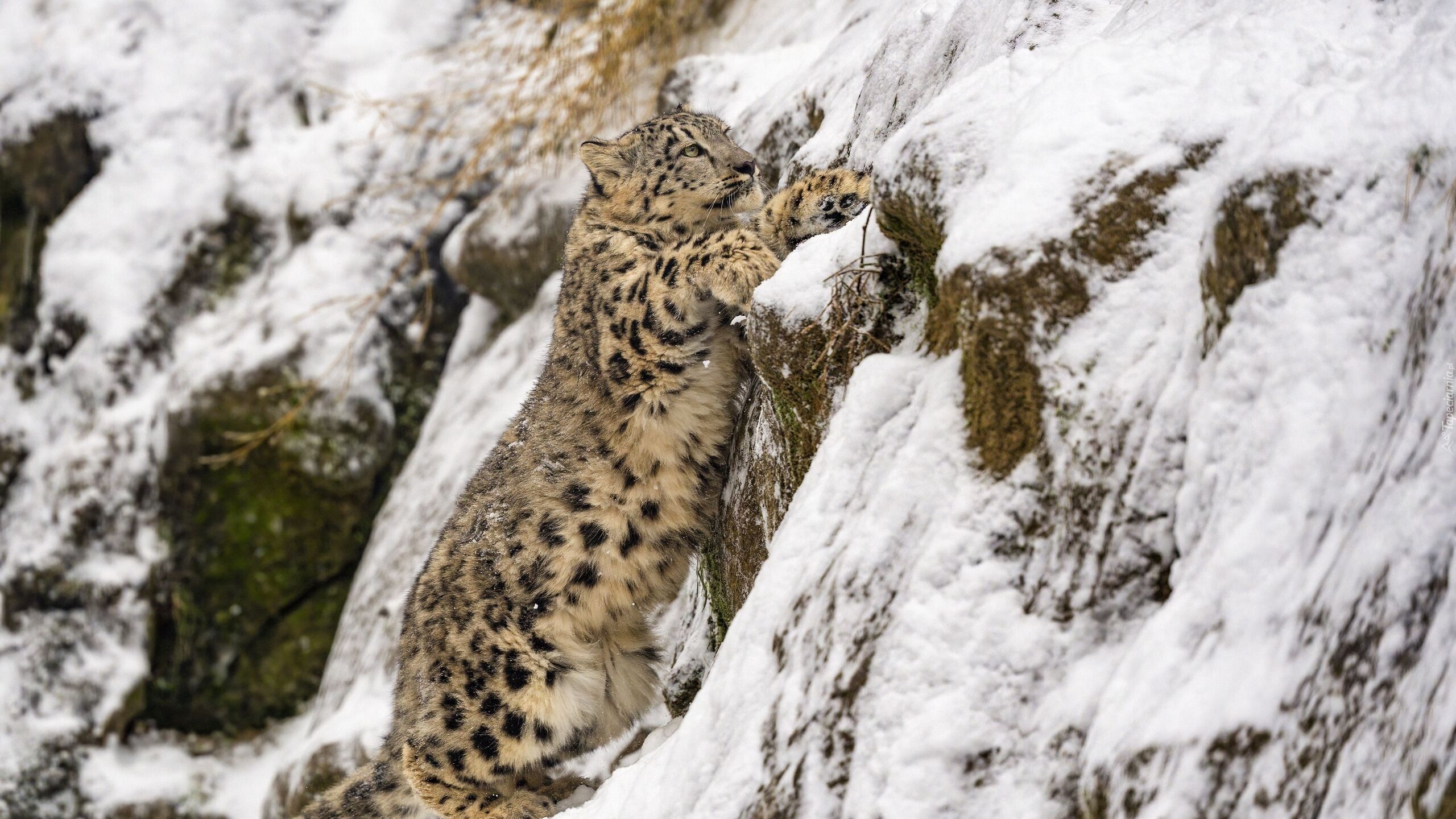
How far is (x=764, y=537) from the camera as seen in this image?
12.6ft

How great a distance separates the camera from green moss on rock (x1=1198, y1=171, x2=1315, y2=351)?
2.12m

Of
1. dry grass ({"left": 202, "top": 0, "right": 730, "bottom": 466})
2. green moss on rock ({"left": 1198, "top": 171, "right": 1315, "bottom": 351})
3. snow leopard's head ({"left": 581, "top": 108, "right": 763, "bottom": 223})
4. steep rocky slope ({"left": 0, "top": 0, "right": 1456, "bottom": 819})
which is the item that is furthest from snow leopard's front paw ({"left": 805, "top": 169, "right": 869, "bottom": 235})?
dry grass ({"left": 202, "top": 0, "right": 730, "bottom": 466})

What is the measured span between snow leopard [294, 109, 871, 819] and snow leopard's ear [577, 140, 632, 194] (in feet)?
2.09

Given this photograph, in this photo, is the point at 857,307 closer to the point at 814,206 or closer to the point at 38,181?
the point at 814,206

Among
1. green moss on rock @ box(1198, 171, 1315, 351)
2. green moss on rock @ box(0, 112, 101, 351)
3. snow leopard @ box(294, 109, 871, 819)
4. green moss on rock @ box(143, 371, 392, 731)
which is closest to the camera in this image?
green moss on rock @ box(1198, 171, 1315, 351)

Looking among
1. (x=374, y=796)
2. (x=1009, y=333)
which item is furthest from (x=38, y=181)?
(x=1009, y=333)

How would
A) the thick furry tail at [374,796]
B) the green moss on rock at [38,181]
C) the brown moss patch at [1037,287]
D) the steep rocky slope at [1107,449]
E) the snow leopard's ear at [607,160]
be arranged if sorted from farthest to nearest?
the green moss on rock at [38,181] → the snow leopard's ear at [607,160] → the thick furry tail at [374,796] → the brown moss patch at [1037,287] → the steep rocky slope at [1107,449]

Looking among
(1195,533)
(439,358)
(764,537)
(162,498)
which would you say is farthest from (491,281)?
(1195,533)

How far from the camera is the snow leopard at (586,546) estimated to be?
4.25 metres

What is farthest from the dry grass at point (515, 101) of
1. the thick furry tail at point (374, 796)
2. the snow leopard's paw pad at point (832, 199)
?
the thick furry tail at point (374, 796)

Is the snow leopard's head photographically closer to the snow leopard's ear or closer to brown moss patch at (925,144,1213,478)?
the snow leopard's ear

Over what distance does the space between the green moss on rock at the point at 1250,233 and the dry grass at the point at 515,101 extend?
5824mm

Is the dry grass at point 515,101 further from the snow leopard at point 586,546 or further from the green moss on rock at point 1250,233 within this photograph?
the green moss on rock at point 1250,233

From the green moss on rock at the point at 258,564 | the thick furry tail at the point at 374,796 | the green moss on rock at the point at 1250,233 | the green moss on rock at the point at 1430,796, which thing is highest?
the green moss on rock at the point at 1250,233
